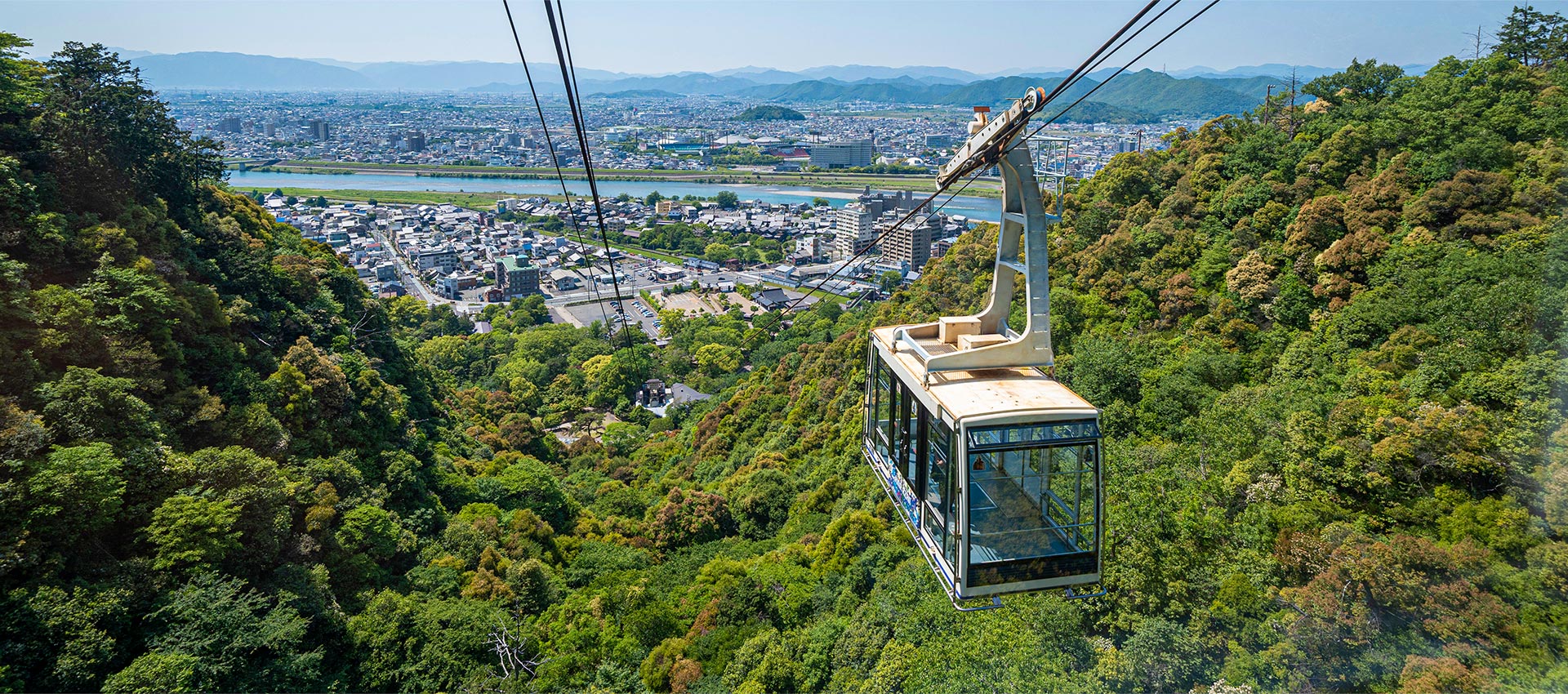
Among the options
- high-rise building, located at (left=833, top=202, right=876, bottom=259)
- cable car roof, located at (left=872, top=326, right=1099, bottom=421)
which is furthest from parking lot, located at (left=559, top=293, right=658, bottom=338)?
cable car roof, located at (left=872, top=326, right=1099, bottom=421)

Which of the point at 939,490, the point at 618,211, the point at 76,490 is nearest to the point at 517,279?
the point at 618,211

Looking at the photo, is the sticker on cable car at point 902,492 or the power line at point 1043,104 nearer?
the power line at point 1043,104

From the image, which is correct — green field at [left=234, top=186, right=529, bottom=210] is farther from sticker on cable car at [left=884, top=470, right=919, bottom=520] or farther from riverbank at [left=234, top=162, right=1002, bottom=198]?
sticker on cable car at [left=884, top=470, right=919, bottom=520]

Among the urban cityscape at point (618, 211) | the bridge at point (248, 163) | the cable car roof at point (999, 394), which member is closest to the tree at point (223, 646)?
the urban cityscape at point (618, 211)

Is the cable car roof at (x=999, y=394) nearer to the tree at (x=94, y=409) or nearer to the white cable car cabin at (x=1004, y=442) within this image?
the white cable car cabin at (x=1004, y=442)

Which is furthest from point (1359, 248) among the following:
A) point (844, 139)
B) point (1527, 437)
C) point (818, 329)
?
point (844, 139)

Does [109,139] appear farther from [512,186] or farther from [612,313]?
[512,186]
